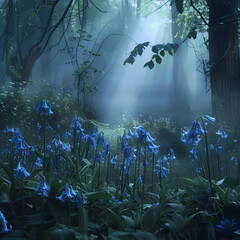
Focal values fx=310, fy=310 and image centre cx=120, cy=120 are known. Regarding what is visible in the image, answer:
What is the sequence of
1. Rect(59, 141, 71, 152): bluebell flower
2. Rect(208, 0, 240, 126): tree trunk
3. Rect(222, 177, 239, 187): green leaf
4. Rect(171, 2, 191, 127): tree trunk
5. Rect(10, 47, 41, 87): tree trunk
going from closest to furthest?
Rect(222, 177, 239, 187): green leaf
Rect(59, 141, 71, 152): bluebell flower
Rect(10, 47, 41, 87): tree trunk
Rect(208, 0, 240, 126): tree trunk
Rect(171, 2, 191, 127): tree trunk

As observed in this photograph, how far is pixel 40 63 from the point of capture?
2858cm

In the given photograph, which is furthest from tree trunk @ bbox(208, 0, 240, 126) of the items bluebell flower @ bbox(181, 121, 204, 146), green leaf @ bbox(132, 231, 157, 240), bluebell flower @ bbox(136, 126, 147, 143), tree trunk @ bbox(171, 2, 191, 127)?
tree trunk @ bbox(171, 2, 191, 127)

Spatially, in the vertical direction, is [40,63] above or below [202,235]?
above

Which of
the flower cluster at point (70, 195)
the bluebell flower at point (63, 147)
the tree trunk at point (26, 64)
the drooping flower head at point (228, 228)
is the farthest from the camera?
the tree trunk at point (26, 64)

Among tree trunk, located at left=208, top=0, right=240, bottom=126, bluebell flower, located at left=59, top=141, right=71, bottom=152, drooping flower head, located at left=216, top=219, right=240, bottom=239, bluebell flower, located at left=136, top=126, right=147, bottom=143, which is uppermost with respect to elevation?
tree trunk, located at left=208, top=0, right=240, bottom=126

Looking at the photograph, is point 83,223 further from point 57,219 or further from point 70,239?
point 57,219

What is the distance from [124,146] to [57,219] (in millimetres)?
1049

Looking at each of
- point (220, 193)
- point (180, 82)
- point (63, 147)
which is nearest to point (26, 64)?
point (180, 82)

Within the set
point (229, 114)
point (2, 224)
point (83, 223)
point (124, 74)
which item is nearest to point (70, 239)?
point (83, 223)

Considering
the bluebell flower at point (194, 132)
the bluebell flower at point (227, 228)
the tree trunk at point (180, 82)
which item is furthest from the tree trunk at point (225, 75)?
the tree trunk at point (180, 82)

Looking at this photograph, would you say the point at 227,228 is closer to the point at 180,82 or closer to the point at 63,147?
the point at 63,147

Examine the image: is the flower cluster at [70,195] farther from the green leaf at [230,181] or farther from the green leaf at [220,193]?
the green leaf at [230,181]

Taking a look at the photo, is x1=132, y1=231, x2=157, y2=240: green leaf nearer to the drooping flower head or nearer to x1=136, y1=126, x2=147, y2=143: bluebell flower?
the drooping flower head

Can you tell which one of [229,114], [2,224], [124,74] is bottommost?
[2,224]
